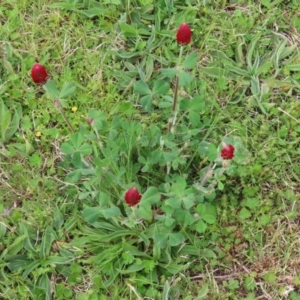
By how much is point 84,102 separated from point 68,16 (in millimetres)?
572

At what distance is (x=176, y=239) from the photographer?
2.38 meters

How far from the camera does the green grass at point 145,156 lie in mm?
2469

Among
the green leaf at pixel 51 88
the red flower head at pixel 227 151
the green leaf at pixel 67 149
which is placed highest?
the green leaf at pixel 51 88

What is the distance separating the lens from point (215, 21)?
3.06 metres

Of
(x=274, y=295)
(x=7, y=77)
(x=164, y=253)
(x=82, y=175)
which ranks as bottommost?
(x=274, y=295)

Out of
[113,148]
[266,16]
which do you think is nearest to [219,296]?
[113,148]

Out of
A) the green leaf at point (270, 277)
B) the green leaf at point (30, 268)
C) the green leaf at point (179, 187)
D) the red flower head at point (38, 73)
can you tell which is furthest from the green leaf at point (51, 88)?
the green leaf at point (270, 277)

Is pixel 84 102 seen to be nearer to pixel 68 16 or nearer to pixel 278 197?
pixel 68 16

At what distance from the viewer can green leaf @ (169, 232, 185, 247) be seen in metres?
2.38

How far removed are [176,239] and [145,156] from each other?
1.46ft

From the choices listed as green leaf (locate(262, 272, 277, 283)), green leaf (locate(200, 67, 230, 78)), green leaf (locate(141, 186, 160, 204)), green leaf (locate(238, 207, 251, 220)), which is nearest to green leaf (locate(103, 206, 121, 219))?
green leaf (locate(141, 186, 160, 204))

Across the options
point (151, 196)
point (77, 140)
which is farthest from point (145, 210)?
point (77, 140)

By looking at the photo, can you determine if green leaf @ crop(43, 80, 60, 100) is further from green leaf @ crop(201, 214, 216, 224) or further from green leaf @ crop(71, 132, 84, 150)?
green leaf @ crop(201, 214, 216, 224)

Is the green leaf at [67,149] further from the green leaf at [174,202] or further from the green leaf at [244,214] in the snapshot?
the green leaf at [244,214]
